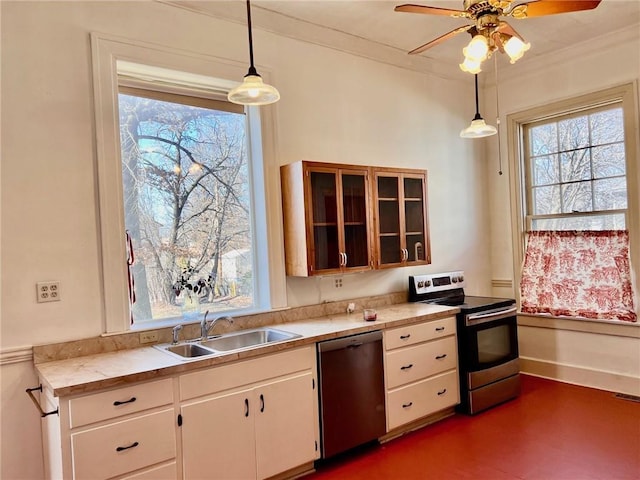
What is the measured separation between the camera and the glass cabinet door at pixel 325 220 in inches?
130

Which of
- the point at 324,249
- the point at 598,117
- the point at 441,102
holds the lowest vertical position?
the point at 324,249

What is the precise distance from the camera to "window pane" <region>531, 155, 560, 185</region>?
452cm

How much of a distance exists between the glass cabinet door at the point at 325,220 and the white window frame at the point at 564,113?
2.32 meters

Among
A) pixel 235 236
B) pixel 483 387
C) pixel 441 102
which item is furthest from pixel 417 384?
pixel 441 102

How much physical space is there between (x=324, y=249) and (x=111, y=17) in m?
1.98

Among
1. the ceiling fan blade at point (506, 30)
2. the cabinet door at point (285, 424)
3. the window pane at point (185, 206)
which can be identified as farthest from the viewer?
the window pane at point (185, 206)

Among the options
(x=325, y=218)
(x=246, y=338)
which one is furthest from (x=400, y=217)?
(x=246, y=338)

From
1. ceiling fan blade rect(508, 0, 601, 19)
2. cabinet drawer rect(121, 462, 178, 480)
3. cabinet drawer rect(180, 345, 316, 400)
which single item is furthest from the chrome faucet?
ceiling fan blade rect(508, 0, 601, 19)

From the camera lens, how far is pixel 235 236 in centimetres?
343

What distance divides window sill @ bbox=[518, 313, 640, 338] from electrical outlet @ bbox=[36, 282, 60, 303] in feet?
13.5

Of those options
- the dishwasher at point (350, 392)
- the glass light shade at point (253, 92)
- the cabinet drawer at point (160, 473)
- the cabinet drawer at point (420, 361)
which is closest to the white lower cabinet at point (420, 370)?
the cabinet drawer at point (420, 361)

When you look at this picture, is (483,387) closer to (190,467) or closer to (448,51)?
(190,467)

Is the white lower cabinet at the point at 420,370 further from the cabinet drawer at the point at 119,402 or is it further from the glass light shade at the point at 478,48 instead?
the glass light shade at the point at 478,48

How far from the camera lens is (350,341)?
10.00 feet
